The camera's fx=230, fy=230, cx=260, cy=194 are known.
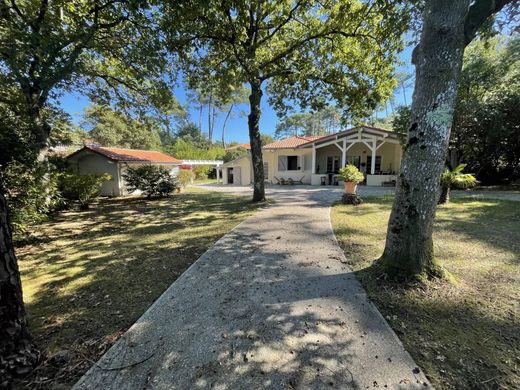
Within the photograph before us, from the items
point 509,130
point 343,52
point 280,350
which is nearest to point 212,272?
point 280,350

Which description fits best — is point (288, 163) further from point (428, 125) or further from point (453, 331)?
point (453, 331)

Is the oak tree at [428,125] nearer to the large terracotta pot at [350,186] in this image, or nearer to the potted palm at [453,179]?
the large terracotta pot at [350,186]

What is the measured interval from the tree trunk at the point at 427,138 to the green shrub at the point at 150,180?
1193 centimetres

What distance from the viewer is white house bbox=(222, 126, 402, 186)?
16156 millimetres

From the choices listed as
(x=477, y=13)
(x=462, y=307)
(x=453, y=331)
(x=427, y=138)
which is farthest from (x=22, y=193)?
(x=477, y=13)

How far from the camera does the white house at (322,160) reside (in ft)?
53.0

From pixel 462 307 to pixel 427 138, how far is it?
2.03 m

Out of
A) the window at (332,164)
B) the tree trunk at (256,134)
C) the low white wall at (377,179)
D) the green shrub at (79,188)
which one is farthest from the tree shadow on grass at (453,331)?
the window at (332,164)

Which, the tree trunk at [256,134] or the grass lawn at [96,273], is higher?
the tree trunk at [256,134]

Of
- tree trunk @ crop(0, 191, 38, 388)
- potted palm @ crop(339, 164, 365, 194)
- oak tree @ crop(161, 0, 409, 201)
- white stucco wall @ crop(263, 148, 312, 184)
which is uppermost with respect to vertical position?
oak tree @ crop(161, 0, 409, 201)

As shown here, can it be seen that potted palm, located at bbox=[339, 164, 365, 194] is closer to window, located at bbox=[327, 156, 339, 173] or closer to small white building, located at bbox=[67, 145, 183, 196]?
window, located at bbox=[327, 156, 339, 173]

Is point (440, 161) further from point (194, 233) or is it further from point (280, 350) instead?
point (194, 233)

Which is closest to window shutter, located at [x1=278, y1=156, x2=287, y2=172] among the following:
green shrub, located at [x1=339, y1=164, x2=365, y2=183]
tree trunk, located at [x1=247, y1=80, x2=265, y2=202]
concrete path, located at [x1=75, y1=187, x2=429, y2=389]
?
tree trunk, located at [x1=247, y1=80, x2=265, y2=202]

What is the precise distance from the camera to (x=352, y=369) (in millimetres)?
1854
